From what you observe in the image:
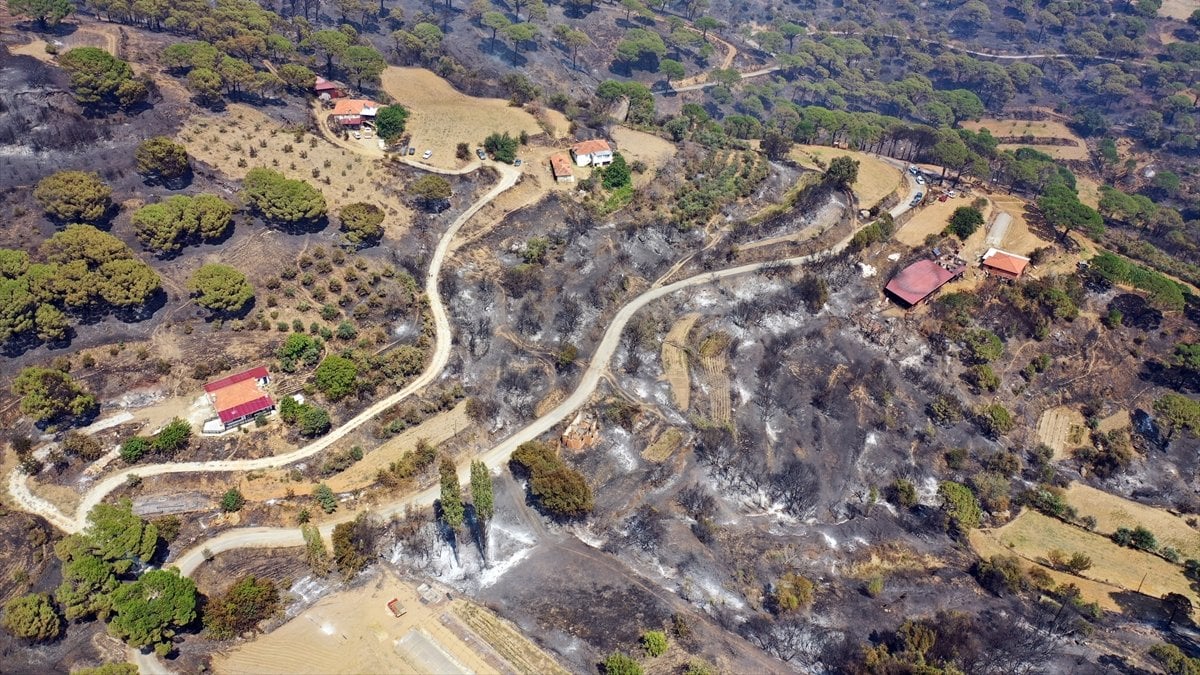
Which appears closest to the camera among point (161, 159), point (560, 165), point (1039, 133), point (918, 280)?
point (161, 159)

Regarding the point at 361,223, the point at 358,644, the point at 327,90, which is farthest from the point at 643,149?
the point at 358,644

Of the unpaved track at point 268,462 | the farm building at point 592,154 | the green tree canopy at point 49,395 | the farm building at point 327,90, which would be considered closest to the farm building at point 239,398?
the unpaved track at point 268,462

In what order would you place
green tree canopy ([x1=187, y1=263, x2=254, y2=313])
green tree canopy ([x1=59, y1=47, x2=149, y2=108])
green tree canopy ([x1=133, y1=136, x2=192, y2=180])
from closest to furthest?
green tree canopy ([x1=187, y1=263, x2=254, y2=313]), green tree canopy ([x1=133, y1=136, x2=192, y2=180]), green tree canopy ([x1=59, y1=47, x2=149, y2=108])

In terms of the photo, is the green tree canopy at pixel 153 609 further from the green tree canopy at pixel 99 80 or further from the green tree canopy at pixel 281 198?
the green tree canopy at pixel 99 80

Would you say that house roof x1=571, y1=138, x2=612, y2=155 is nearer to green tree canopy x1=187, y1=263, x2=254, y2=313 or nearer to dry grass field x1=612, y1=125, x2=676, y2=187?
dry grass field x1=612, y1=125, x2=676, y2=187

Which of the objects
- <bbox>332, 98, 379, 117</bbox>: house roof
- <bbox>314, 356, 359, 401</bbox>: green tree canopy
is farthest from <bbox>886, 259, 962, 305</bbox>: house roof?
<bbox>332, 98, 379, 117</bbox>: house roof

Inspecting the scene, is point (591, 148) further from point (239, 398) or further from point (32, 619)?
point (32, 619)
